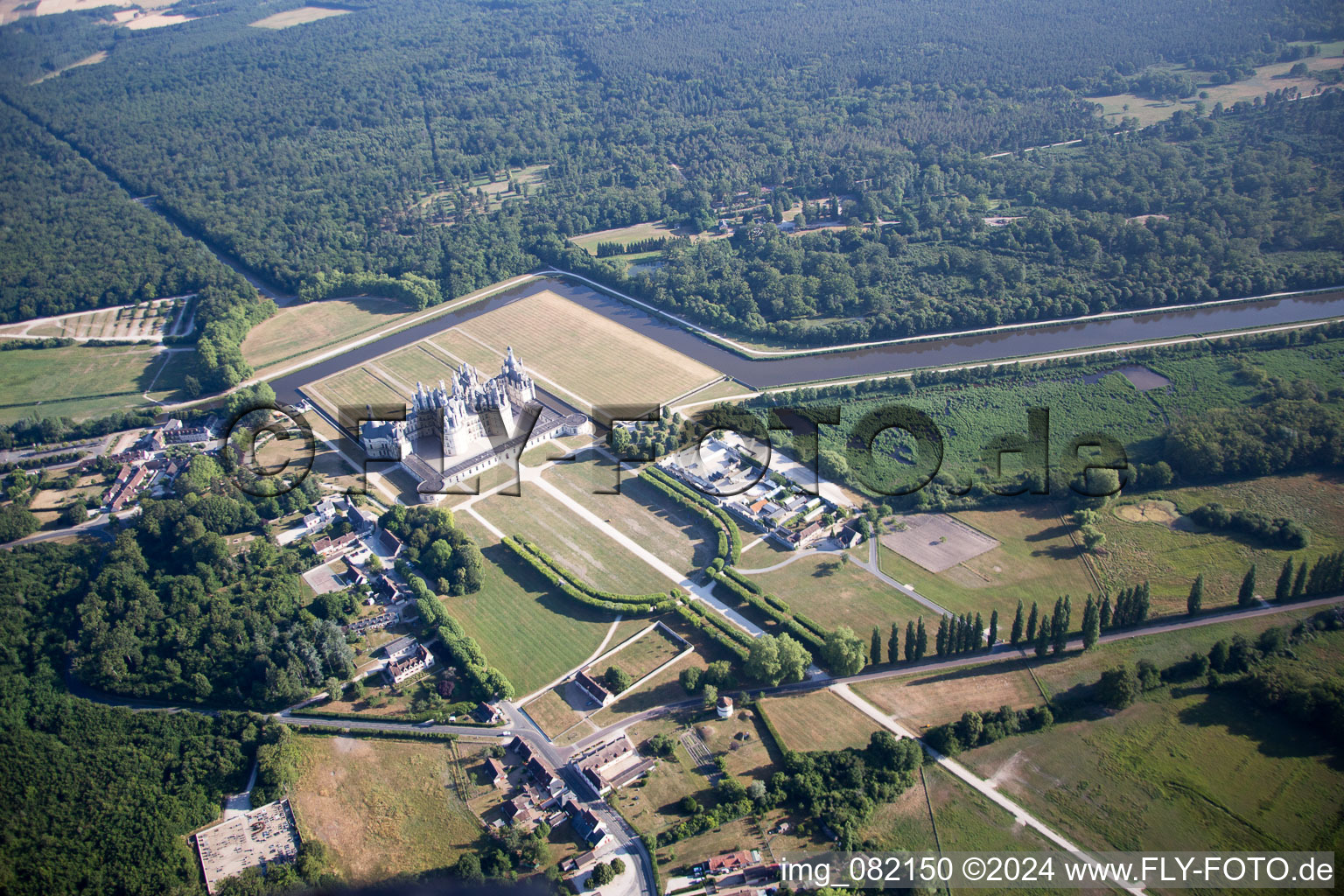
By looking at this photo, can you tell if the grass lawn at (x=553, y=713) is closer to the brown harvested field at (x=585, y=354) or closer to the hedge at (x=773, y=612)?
the hedge at (x=773, y=612)

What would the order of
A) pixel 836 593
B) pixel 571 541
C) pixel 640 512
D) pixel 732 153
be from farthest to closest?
pixel 732 153 < pixel 640 512 < pixel 571 541 < pixel 836 593

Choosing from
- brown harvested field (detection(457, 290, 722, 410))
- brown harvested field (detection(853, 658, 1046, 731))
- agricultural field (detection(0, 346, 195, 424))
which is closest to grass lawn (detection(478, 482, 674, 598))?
brown harvested field (detection(457, 290, 722, 410))

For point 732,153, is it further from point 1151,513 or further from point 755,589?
point 755,589

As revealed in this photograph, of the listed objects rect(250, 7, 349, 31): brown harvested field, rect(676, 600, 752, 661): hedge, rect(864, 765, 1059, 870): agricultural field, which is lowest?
rect(864, 765, 1059, 870): agricultural field

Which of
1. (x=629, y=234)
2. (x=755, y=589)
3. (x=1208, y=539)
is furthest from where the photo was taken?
(x=629, y=234)

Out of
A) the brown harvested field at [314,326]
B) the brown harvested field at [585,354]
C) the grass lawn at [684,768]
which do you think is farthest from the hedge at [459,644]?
the brown harvested field at [314,326]

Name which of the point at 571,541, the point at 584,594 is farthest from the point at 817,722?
the point at 571,541

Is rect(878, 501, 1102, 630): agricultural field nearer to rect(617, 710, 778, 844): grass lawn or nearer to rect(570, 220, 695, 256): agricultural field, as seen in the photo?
rect(617, 710, 778, 844): grass lawn
